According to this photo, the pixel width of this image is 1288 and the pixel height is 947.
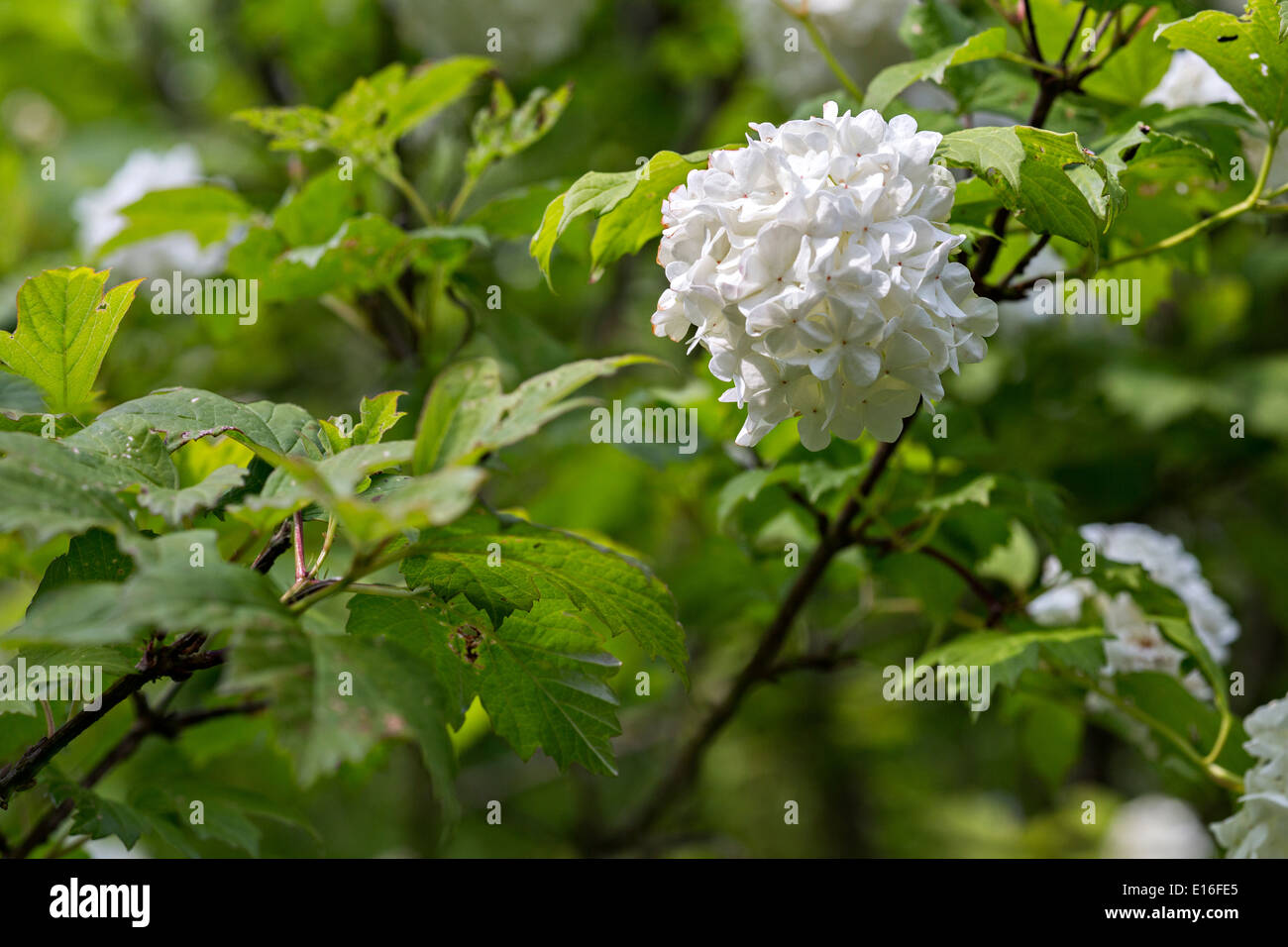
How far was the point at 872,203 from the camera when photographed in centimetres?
104

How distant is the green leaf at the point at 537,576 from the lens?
3.43 ft

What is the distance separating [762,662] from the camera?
1.89m

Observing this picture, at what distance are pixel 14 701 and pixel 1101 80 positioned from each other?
176 cm

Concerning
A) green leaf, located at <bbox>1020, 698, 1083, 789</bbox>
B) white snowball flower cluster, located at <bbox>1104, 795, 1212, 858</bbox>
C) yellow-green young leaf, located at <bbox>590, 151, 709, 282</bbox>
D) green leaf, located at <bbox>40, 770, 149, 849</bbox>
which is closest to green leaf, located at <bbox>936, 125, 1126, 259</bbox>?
yellow-green young leaf, located at <bbox>590, 151, 709, 282</bbox>

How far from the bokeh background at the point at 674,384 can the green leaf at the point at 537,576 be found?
672 mm

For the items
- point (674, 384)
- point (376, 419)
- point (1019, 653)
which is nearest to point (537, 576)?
point (376, 419)

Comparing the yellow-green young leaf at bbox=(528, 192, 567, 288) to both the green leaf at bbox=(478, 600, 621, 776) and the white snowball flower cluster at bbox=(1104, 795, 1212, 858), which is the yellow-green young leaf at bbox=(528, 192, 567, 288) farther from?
the white snowball flower cluster at bbox=(1104, 795, 1212, 858)

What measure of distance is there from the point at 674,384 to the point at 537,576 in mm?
1465

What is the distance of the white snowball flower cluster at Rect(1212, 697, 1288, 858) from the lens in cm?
138

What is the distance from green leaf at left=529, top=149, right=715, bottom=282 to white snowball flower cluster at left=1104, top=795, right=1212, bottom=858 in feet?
11.5

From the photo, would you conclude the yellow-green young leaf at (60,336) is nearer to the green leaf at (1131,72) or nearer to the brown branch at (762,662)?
the brown branch at (762,662)

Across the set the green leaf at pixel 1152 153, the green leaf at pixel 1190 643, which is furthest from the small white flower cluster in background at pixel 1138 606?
the green leaf at pixel 1152 153

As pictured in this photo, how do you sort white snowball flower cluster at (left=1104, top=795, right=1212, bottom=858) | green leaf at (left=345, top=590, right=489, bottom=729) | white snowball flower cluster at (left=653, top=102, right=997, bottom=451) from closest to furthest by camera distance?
white snowball flower cluster at (left=653, top=102, right=997, bottom=451) < green leaf at (left=345, top=590, right=489, bottom=729) < white snowball flower cluster at (left=1104, top=795, right=1212, bottom=858)
